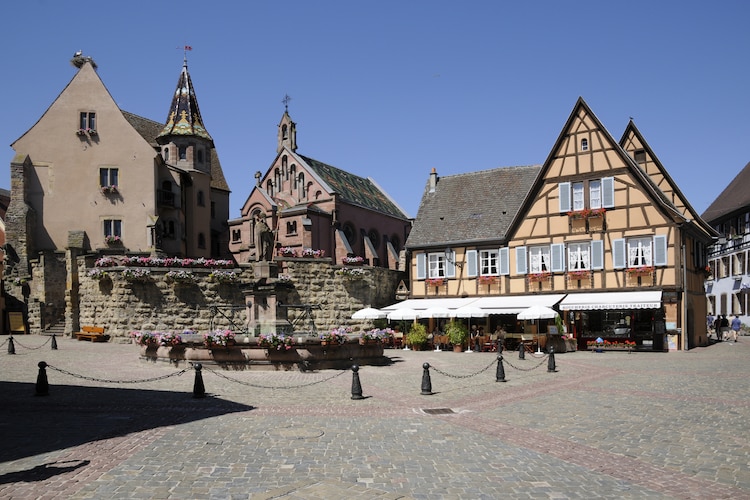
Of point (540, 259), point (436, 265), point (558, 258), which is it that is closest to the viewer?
point (558, 258)

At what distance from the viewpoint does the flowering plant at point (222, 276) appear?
31.8 meters

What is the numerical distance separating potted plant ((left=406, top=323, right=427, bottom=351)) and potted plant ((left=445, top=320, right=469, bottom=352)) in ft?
4.25

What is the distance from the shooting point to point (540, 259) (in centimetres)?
3272

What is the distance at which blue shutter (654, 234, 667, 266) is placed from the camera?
29250 millimetres

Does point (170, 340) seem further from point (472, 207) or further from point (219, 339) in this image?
point (472, 207)

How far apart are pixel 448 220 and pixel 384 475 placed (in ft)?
96.1

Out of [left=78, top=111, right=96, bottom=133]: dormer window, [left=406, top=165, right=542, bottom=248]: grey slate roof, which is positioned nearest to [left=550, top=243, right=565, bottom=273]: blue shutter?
[left=406, top=165, right=542, bottom=248]: grey slate roof

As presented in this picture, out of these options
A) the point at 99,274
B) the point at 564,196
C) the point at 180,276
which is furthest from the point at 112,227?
the point at 564,196

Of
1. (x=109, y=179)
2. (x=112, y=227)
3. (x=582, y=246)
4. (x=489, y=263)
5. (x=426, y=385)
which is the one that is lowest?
(x=426, y=385)

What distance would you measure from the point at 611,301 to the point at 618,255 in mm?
2698

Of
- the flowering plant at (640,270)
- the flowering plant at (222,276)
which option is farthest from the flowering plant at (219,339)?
the flowering plant at (640,270)

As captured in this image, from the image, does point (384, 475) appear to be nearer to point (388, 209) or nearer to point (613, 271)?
point (613, 271)

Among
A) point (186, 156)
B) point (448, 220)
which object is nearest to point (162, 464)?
point (448, 220)

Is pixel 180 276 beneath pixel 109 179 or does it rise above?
beneath
